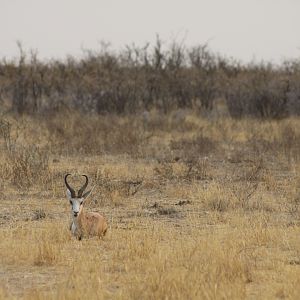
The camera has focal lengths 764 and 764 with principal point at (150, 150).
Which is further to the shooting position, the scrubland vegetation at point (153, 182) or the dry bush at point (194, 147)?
the dry bush at point (194, 147)

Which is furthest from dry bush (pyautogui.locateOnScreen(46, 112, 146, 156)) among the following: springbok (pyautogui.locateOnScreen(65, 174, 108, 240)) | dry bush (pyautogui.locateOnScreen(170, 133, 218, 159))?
springbok (pyautogui.locateOnScreen(65, 174, 108, 240))

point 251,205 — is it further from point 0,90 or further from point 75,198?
point 0,90

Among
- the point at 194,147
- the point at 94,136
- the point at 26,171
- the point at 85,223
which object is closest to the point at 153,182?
the point at 26,171

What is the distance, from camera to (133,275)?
328 inches

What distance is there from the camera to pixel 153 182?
16.0 meters

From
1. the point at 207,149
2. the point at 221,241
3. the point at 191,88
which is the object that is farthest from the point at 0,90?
the point at 221,241

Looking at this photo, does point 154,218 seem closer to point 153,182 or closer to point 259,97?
point 153,182

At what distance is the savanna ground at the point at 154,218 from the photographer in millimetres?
7892

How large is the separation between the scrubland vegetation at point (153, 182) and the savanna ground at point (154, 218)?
0.09 ft

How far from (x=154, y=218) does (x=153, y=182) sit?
12.5 ft

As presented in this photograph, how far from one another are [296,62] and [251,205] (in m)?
28.4

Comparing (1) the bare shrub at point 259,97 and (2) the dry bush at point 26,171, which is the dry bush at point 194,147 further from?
(1) the bare shrub at point 259,97

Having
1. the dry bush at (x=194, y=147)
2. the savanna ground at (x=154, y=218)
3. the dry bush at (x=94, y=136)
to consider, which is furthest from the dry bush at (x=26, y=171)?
the dry bush at (x=194, y=147)

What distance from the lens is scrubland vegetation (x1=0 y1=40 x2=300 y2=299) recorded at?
8216 mm
